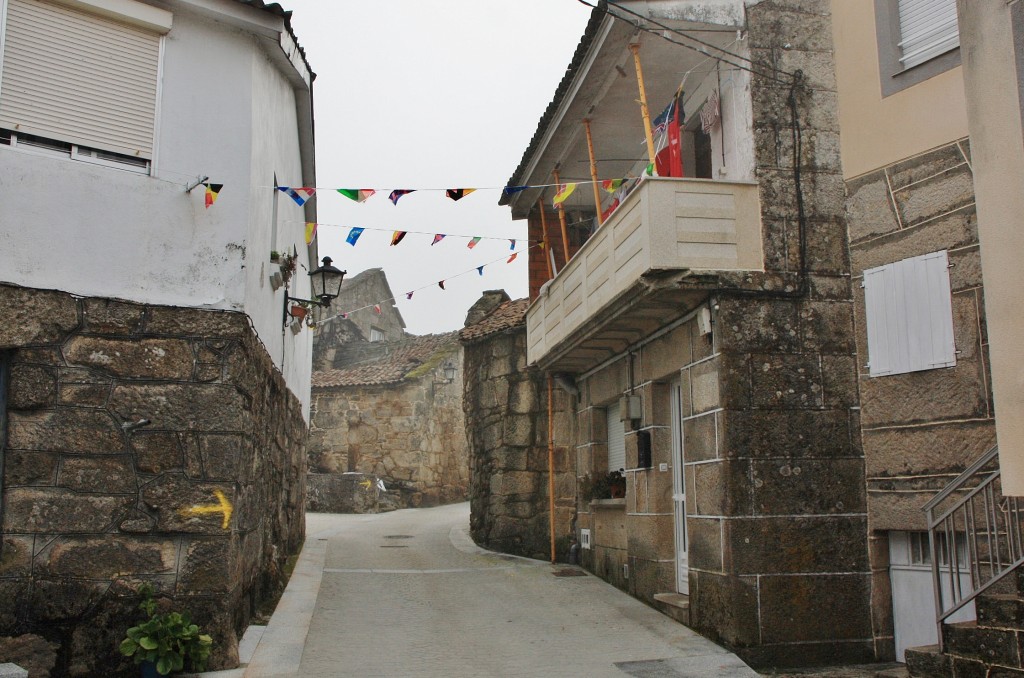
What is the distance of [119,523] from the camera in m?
5.78

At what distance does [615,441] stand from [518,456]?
6.71 ft

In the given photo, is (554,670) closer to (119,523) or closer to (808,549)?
(808,549)

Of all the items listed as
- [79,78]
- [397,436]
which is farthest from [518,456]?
[397,436]

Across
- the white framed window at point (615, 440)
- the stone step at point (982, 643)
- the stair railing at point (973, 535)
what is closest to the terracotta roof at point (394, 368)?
the white framed window at point (615, 440)

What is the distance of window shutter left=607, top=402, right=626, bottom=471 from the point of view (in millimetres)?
10633

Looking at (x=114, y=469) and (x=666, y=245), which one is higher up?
(x=666, y=245)

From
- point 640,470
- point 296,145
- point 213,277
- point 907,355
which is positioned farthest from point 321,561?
point 907,355

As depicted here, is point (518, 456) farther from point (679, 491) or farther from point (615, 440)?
point (679, 491)

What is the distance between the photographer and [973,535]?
5.88 m

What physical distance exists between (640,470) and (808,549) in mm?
2224

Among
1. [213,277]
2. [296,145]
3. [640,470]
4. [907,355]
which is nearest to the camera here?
[213,277]

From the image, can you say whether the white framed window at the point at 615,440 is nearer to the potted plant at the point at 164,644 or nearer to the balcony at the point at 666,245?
the balcony at the point at 666,245

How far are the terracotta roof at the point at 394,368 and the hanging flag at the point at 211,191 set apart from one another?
54.3ft

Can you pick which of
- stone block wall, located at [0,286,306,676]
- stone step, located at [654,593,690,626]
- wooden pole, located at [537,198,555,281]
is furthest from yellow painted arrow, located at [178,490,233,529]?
Result: wooden pole, located at [537,198,555,281]
